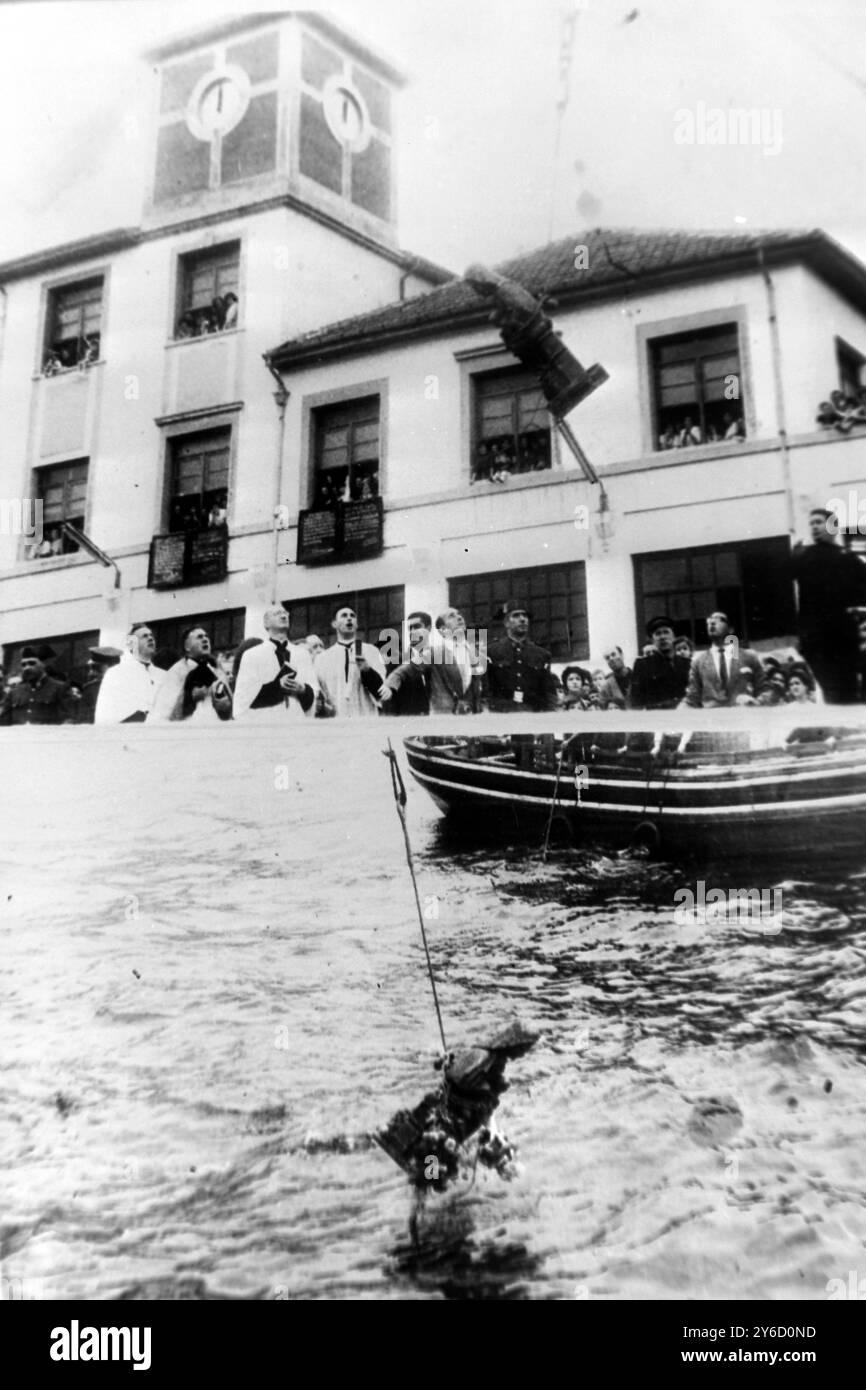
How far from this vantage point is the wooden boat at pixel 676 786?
10.1ft

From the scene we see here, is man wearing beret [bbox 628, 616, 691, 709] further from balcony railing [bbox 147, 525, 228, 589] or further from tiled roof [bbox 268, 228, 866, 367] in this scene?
balcony railing [bbox 147, 525, 228, 589]

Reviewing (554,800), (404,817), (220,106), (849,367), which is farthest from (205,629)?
(849,367)

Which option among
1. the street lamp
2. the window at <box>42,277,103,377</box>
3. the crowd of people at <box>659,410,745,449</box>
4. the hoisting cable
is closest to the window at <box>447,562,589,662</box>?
the hoisting cable

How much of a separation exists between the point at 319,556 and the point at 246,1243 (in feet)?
6.85

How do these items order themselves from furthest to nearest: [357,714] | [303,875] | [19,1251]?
[357,714] → [303,875] → [19,1251]

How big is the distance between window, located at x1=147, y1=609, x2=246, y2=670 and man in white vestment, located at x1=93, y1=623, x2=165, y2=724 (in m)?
0.03

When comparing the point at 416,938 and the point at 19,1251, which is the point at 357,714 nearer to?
the point at 416,938

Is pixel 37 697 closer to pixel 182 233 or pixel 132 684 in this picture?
pixel 132 684

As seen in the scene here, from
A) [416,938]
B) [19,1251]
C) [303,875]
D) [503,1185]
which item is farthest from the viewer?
[303,875]

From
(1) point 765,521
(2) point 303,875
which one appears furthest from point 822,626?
(2) point 303,875

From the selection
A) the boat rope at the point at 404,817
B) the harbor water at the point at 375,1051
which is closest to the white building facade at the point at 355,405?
the boat rope at the point at 404,817

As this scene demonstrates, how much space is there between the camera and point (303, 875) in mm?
3379

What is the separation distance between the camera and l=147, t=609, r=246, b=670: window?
12.6 feet

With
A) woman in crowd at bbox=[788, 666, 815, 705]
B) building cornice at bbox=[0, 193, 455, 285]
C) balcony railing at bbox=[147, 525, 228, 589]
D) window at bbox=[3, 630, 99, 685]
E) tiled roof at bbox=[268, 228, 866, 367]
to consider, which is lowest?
woman in crowd at bbox=[788, 666, 815, 705]
